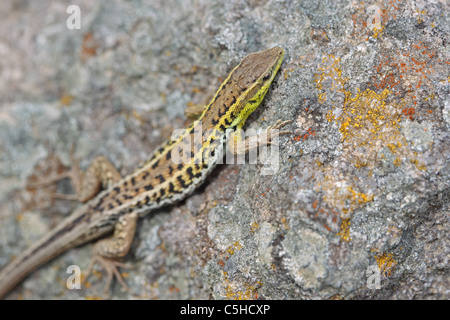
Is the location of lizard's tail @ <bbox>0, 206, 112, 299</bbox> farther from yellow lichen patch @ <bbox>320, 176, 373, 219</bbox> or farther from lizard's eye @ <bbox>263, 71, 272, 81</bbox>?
yellow lichen patch @ <bbox>320, 176, 373, 219</bbox>

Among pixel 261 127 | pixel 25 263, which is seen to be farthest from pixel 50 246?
pixel 261 127

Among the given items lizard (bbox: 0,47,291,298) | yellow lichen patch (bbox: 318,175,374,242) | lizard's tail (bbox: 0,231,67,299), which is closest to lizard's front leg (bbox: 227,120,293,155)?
lizard (bbox: 0,47,291,298)

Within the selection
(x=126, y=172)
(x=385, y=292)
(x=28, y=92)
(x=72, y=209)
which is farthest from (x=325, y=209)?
(x=28, y=92)

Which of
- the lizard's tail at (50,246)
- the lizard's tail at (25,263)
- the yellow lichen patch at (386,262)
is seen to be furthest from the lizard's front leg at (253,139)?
the lizard's tail at (25,263)

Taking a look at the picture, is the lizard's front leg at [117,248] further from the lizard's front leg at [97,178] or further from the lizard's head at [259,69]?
the lizard's head at [259,69]

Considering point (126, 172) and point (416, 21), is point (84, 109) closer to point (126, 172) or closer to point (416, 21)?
point (126, 172)

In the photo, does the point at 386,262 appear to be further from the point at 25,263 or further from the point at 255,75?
the point at 25,263

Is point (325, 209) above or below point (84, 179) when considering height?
below
